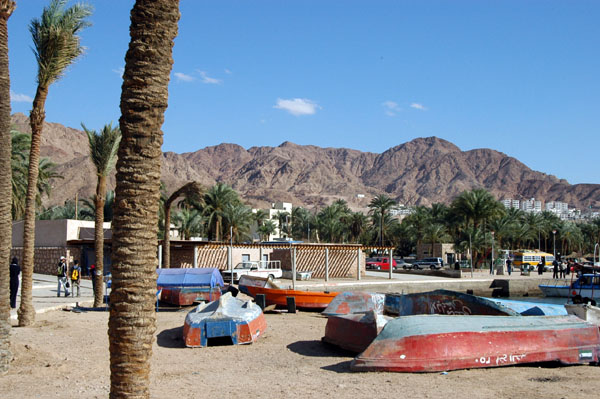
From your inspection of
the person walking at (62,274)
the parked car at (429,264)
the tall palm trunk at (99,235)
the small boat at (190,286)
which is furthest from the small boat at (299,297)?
the parked car at (429,264)

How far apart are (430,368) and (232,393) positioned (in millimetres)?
3879

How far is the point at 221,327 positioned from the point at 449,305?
6708 millimetres

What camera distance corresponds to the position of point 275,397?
9398mm

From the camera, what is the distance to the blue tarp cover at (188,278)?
71.0 ft

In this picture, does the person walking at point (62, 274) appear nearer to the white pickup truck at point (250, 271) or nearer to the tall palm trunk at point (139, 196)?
the white pickup truck at point (250, 271)

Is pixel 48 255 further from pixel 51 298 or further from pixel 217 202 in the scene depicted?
pixel 217 202

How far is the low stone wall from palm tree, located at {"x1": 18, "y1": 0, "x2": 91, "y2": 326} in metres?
22.5

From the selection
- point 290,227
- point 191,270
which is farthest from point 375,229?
point 191,270

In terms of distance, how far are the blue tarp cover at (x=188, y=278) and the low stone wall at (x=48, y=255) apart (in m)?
16.9

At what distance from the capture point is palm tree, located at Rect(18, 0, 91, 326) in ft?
46.5

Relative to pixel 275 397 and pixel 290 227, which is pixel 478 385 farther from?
pixel 290 227

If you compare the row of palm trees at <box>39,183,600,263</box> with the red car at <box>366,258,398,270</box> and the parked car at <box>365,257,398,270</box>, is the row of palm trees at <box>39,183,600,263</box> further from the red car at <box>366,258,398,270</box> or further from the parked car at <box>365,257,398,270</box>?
the red car at <box>366,258,398,270</box>

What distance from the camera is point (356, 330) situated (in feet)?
43.8

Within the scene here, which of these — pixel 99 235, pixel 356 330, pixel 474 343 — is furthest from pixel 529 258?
pixel 474 343
